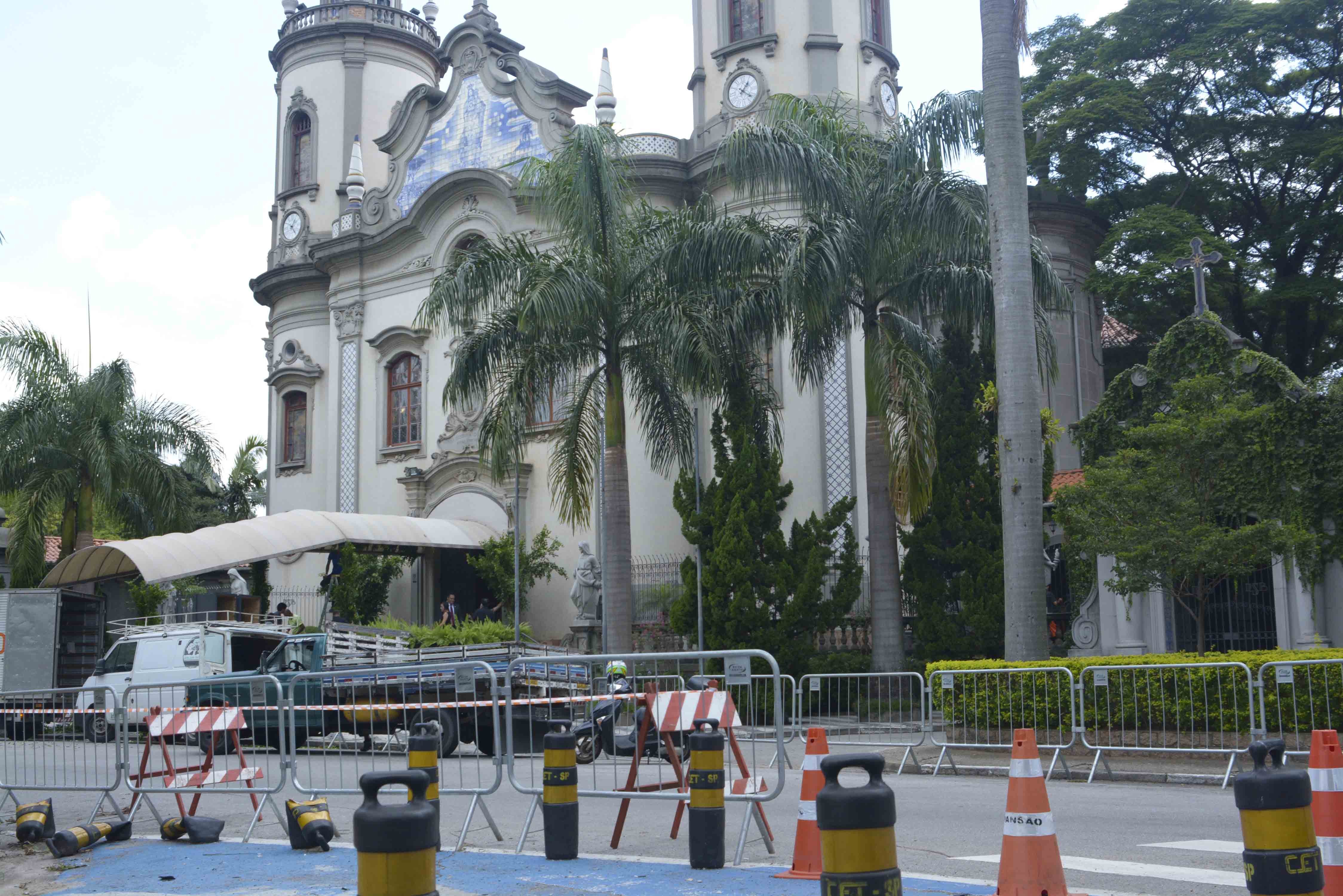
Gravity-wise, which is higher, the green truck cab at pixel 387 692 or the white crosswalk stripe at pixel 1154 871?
the green truck cab at pixel 387 692

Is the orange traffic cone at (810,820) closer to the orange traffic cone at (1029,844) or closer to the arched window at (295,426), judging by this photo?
the orange traffic cone at (1029,844)

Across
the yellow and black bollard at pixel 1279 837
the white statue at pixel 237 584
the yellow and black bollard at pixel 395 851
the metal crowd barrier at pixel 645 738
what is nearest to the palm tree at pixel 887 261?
the metal crowd barrier at pixel 645 738

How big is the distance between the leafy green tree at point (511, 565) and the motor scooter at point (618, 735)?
15.6 m

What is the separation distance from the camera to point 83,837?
33.1 feet

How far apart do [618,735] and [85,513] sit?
78.6 feet

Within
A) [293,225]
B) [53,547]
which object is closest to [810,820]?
[293,225]

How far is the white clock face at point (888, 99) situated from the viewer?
30.4 m

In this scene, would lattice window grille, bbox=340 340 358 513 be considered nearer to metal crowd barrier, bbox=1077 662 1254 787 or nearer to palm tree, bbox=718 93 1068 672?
palm tree, bbox=718 93 1068 672

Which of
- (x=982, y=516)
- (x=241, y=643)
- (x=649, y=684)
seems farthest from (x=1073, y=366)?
(x=649, y=684)

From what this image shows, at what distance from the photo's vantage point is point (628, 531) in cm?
2252

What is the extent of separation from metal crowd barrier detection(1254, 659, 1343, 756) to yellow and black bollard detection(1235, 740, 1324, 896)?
8.72 meters

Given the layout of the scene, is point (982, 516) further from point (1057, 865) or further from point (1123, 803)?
point (1057, 865)

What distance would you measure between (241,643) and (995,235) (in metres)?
13.7

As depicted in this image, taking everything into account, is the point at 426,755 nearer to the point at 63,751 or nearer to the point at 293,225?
the point at 63,751
